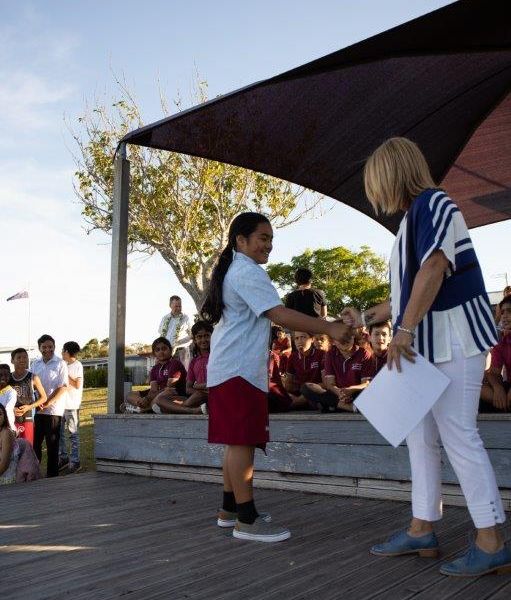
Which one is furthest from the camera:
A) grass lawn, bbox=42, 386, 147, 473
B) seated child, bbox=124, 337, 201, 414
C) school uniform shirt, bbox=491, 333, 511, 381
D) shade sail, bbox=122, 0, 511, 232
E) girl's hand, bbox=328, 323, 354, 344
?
grass lawn, bbox=42, 386, 147, 473

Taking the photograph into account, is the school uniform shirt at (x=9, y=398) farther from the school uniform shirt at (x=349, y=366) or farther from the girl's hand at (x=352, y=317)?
the girl's hand at (x=352, y=317)

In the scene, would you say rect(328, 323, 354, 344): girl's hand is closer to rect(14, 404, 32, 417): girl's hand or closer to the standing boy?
rect(14, 404, 32, 417): girl's hand

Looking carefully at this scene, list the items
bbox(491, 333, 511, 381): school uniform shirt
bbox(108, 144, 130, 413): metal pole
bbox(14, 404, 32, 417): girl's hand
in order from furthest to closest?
1. bbox(14, 404, 32, 417): girl's hand
2. bbox(108, 144, 130, 413): metal pole
3. bbox(491, 333, 511, 381): school uniform shirt

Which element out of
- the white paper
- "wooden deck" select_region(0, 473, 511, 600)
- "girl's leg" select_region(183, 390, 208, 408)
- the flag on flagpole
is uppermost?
the flag on flagpole

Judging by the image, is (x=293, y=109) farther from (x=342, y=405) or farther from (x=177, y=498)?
(x=177, y=498)

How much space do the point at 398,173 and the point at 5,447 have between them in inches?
182

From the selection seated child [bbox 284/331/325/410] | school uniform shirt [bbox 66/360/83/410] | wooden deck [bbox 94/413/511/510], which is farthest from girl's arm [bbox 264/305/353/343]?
school uniform shirt [bbox 66/360/83/410]

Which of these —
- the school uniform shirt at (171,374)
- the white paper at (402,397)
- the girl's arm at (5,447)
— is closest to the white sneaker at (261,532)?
the white paper at (402,397)

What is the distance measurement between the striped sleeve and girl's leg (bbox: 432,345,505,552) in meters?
0.38

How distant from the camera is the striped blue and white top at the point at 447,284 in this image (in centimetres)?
253

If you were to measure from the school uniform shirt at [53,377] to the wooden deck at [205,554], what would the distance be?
11.4 feet

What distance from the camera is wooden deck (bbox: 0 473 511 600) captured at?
249 centimetres

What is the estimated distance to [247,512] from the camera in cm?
328

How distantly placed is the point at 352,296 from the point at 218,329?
50.0 meters
